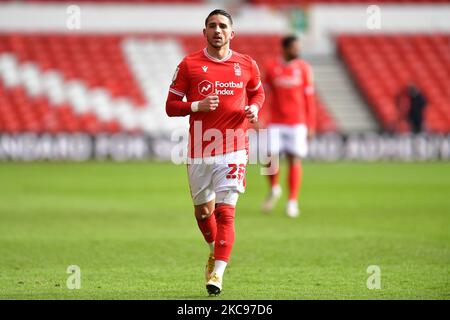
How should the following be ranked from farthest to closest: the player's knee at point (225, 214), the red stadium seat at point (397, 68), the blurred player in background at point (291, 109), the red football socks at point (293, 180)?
the red stadium seat at point (397, 68) → the blurred player in background at point (291, 109) → the red football socks at point (293, 180) → the player's knee at point (225, 214)

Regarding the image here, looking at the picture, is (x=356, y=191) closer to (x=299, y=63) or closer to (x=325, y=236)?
(x=299, y=63)

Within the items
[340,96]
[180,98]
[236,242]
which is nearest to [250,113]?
[180,98]

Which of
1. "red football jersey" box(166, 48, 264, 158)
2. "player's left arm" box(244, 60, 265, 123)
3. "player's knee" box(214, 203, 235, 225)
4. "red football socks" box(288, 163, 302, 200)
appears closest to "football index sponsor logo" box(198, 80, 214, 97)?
"red football jersey" box(166, 48, 264, 158)

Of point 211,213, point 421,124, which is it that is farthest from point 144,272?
point 421,124

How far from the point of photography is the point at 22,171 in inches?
827

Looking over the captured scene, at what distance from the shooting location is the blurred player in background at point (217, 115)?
7539 mm

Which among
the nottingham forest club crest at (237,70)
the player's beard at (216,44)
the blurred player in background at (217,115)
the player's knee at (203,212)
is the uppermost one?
the player's beard at (216,44)

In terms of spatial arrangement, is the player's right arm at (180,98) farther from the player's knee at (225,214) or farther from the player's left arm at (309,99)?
the player's left arm at (309,99)

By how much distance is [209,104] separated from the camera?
731 centimetres

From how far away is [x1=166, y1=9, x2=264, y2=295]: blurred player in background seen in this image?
754 cm

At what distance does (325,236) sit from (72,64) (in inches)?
748

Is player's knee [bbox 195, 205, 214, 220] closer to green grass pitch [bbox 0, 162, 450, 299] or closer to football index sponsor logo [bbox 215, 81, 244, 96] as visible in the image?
green grass pitch [bbox 0, 162, 450, 299]

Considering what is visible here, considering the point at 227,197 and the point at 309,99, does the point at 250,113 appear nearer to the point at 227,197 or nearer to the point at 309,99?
the point at 227,197


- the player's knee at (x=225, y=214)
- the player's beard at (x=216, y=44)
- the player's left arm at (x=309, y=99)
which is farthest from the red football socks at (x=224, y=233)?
the player's left arm at (x=309, y=99)
